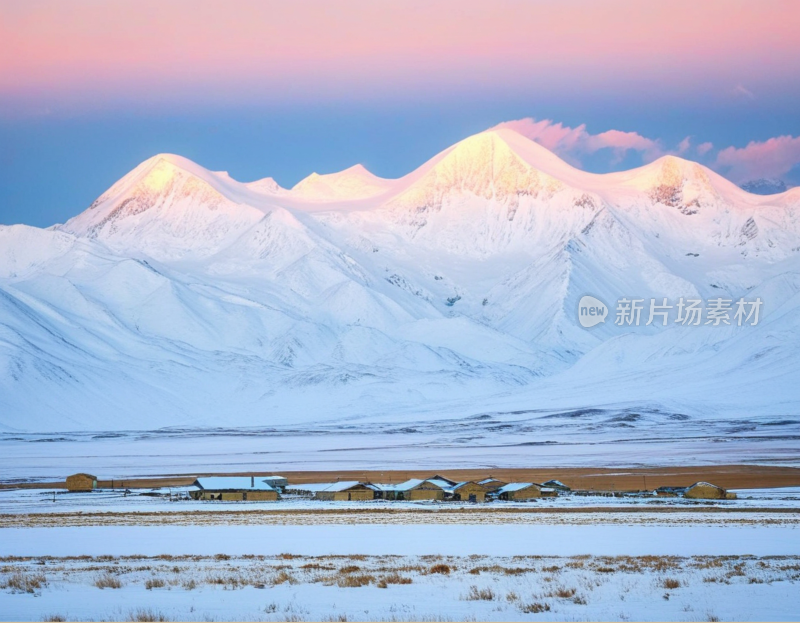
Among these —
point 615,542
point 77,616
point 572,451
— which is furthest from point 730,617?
point 572,451

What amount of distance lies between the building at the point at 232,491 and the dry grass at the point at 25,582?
53431 millimetres

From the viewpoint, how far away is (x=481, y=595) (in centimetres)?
2406

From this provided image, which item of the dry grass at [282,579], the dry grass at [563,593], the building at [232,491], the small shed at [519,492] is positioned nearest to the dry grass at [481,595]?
the dry grass at [563,593]

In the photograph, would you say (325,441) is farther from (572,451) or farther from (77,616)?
(77,616)

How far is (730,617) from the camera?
69.3 feet

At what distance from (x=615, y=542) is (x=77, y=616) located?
22516 mm

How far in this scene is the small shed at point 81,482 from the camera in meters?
89.6

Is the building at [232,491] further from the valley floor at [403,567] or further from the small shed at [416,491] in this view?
the valley floor at [403,567]

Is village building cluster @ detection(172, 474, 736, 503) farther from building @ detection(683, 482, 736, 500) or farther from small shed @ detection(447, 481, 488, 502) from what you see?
building @ detection(683, 482, 736, 500)

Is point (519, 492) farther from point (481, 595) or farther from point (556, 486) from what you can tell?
point (481, 595)

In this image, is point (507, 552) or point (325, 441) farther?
point (325, 441)

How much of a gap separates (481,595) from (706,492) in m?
56.6

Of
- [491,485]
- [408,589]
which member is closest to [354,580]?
[408,589]

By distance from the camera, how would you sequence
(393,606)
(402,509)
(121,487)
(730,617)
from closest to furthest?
1. (730,617)
2. (393,606)
3. (402,509)
4. (121,487)
